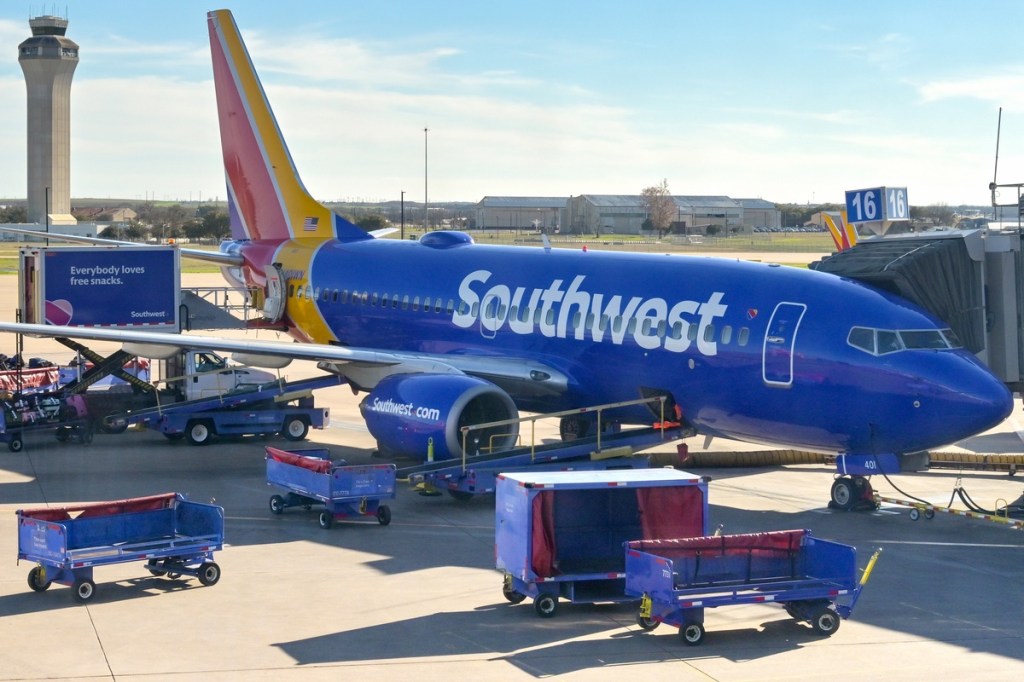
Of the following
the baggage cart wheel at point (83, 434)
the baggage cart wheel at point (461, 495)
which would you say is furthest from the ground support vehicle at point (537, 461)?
the baggage cart wheel at point (83, 434)

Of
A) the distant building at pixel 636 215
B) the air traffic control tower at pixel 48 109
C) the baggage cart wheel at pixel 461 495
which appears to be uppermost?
the air traffic control tower at pixel 48 109

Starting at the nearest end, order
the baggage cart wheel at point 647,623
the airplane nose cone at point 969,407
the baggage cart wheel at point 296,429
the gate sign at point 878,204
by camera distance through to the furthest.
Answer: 1. the baggage cart wheel at point 647,623
2. the airplane nose cone at point 969,407
3. the baggage cart wheel at point 296,429
4. the gate sign at point 878,204

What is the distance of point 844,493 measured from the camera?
2253 cm

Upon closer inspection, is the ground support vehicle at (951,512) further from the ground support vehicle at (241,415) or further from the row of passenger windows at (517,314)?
the ground support vehicle at (241,415)

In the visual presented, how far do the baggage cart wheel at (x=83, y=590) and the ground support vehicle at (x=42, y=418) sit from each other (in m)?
12.8

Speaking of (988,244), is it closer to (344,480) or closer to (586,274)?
(586,274)

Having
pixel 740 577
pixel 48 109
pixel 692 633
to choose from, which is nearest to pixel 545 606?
pixel 692 633

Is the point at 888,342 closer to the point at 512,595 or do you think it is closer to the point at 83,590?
the point at 512,595

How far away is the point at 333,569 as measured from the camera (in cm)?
1814

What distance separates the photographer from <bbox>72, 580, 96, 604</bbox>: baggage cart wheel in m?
16.2

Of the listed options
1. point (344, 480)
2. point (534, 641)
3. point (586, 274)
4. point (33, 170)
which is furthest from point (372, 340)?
point (33, 170)

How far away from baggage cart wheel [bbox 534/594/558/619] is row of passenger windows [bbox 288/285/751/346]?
7.94m

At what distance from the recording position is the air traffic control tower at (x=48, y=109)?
622ft

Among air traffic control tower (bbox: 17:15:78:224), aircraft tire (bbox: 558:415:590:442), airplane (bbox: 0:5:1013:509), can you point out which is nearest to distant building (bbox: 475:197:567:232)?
air traffic control tower (bbox: 17:15:78:224)
